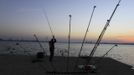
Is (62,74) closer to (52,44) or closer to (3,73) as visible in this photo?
(3,73)

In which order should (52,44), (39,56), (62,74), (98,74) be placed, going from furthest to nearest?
(39,56) < (52,44) < (98,74) < (62,74)

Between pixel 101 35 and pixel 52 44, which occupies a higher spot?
pixel 52 44

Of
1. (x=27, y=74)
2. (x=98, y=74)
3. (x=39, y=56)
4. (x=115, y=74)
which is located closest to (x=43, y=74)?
(x=27, y=74)

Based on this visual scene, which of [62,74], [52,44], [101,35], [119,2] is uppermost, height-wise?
[52,44]

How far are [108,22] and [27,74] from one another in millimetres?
10967

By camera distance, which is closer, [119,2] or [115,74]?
[119,2]

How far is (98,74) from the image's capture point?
14070 millimetres

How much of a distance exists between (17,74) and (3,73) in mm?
861

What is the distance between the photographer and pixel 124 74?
1439 centimetres

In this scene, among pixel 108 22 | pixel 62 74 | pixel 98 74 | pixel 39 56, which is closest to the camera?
pixel 108 22

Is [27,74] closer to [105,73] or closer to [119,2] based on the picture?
[105,73]

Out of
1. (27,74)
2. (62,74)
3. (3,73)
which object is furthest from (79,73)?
(3,73)

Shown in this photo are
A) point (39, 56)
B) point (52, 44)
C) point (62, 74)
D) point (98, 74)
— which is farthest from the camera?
point (39, 56)

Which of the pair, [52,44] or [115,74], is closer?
[115,74]
